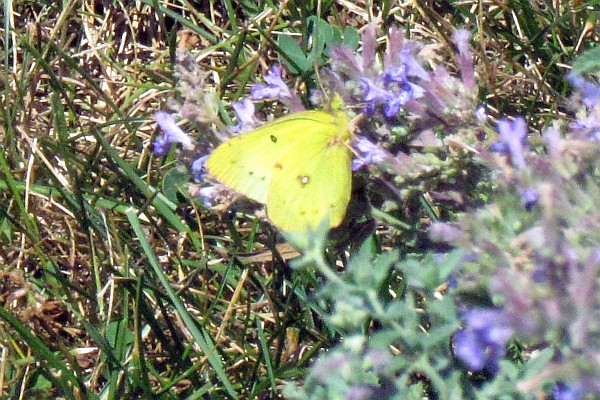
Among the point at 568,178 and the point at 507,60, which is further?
the point at 507,60

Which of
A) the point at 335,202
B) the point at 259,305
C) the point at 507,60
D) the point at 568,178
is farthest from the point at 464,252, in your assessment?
the point at 507,60

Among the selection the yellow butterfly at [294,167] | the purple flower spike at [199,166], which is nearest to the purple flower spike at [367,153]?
the yellow butterfly at [294,167]

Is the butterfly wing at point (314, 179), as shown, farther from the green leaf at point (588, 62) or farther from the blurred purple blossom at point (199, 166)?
the green leaf at point (588, 62)

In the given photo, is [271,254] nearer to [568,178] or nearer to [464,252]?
[464,252]

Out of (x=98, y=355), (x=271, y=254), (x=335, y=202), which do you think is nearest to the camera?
(x=335, y=202)

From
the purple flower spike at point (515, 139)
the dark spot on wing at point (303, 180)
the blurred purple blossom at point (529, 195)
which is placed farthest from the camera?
the dark spot on wing at point (303, 180)

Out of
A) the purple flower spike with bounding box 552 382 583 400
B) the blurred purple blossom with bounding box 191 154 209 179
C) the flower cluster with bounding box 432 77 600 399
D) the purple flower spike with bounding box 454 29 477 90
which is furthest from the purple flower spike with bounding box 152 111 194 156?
the purple flower spike with bounding box 552 382 583 400
